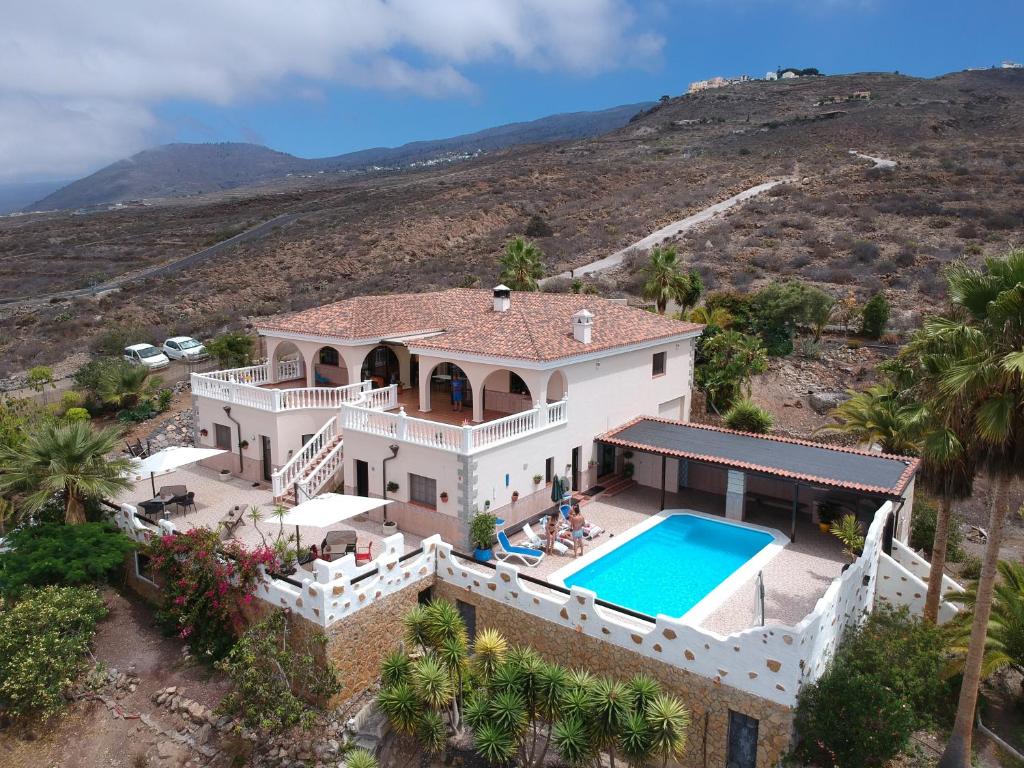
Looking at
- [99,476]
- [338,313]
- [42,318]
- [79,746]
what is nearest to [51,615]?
[79,746]

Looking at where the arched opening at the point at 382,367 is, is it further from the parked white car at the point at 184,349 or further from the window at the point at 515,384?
the parked white car at the point at 184,349

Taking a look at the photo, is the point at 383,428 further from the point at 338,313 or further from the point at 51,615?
the point at 51,615

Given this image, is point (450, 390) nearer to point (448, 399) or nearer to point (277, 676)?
point (448, 399)

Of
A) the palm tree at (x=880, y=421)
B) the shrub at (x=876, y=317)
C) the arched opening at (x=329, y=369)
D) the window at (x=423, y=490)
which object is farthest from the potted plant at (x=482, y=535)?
the shrub at (x=876, y=317)

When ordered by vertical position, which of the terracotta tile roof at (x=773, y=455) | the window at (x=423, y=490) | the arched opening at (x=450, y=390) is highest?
the arched opening at (x=450, y=390)

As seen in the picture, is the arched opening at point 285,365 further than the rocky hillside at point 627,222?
No

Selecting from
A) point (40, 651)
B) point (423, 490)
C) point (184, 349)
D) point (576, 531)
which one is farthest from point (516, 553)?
point (184, 349)

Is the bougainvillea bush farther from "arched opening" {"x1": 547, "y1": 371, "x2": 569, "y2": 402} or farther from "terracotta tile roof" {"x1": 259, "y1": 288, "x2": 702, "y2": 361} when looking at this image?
"arched opening" {"x1": 547, "y1": 371, "x2": 569, "y2": 402}

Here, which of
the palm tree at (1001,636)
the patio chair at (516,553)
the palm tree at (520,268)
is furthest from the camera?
the palm tree at (520,268)
